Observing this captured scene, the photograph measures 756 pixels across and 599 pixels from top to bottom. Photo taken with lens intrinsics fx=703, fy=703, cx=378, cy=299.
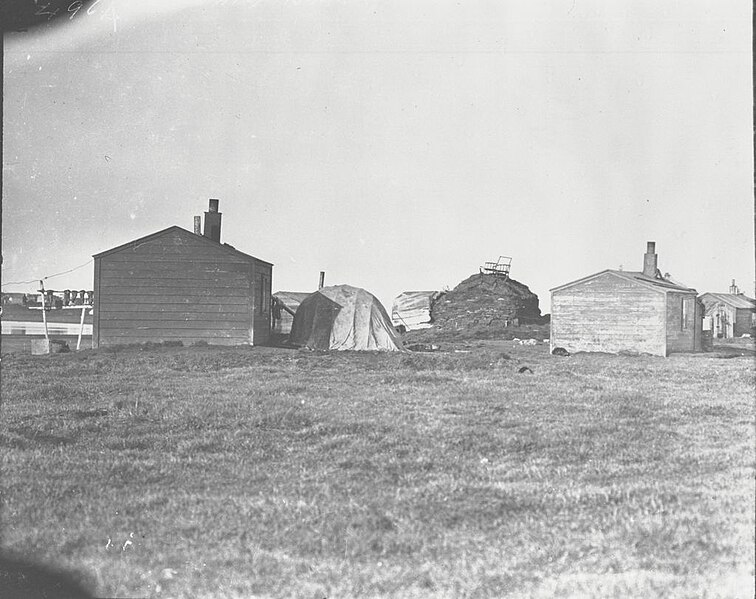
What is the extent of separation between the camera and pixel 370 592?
4.71 metres

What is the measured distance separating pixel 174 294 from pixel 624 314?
48.2 ft

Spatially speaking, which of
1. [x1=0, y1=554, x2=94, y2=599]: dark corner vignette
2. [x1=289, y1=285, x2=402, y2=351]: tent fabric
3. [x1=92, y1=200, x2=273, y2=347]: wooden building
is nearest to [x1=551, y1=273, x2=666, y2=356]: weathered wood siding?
[x1=289, y1=285, x2=402, y2=351]: tent fabric

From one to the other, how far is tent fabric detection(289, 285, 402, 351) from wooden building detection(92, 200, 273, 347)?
291cm

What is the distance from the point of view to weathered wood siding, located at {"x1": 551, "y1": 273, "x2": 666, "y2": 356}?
76.3 ft

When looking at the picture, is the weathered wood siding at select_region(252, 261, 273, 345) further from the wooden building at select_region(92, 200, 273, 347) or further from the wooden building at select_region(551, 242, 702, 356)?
the wooden building at select_region(551, 242, 702, 356)

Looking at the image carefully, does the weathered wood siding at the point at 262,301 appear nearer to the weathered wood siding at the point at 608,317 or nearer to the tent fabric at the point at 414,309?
the weathered wood siding at the point at 608,317

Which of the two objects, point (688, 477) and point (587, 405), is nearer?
point (688, 477)

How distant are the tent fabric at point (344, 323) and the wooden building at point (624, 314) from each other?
6226 mm

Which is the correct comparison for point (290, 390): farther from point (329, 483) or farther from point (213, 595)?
point (213, 595)

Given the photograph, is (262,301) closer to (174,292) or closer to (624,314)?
(174,292)

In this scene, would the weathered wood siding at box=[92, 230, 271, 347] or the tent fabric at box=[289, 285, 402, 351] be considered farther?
the tent fabric at box=[289, 285, 402, 351]

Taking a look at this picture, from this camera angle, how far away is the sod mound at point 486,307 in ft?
136

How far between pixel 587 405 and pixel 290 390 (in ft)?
12.6

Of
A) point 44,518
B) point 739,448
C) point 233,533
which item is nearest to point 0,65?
point 44,518
